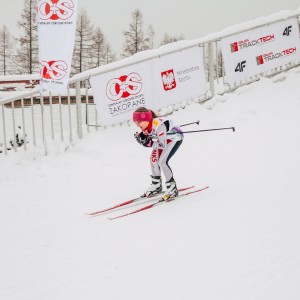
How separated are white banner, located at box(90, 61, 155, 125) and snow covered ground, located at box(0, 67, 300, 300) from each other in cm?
46

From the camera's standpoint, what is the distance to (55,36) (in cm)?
811

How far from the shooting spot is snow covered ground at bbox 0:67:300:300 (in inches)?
145

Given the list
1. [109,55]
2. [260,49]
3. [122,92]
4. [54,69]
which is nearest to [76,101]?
[122,92]

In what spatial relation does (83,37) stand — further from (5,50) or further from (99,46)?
(5,50)

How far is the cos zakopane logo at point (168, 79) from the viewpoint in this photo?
10.0 meters

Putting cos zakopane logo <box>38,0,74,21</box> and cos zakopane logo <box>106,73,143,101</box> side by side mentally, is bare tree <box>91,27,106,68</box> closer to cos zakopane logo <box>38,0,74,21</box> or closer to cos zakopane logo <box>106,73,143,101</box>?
cos zakopane logo <box>106,73,143,101</box>

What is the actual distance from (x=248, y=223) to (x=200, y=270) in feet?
3.88

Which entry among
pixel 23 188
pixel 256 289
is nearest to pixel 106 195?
pixel 23 188

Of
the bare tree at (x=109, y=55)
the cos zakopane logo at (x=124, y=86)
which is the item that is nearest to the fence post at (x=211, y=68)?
the cos zakopane logo at (x=124, y=86)

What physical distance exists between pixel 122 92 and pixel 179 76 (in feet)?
5.43

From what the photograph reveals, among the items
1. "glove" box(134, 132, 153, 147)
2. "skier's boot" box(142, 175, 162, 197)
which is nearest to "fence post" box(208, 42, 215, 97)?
"skier's boot" box(142, 175, 162, 197)

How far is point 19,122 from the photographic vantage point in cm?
1360

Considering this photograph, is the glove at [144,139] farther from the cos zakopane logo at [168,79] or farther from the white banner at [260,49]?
the white banner at [260,49]

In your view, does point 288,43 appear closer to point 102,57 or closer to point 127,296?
point 127,296
